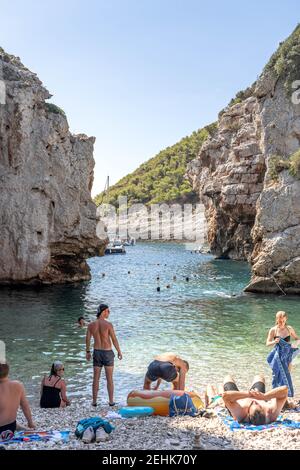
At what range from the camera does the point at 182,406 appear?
9875 mm

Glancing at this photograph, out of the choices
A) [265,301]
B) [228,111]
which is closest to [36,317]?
[265,301]

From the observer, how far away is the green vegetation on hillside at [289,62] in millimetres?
35062

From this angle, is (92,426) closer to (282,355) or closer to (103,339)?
(103,339)

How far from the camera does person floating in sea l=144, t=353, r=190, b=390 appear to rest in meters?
11.3

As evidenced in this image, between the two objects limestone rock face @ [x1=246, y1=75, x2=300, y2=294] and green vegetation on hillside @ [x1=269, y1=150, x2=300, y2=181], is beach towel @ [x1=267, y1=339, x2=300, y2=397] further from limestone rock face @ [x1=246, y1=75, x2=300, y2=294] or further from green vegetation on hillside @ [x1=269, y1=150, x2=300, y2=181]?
green vegetation on hillside @ [x1=269, y1=150, x2=300, y2=181]

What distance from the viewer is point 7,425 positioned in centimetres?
830

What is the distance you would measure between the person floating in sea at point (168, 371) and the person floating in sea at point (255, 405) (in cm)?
203

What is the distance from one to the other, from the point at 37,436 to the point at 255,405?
13.3 ft

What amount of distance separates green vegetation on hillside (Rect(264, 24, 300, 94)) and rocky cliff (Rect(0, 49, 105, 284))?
17526 mm

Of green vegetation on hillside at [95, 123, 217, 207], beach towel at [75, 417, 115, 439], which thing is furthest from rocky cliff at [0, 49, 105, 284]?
green vegetation on hillside at [95, 123, 217, 207]

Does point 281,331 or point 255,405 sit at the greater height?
point 281,331

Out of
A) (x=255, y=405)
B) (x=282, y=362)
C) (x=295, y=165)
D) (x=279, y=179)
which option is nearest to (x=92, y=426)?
(x=255, y=405)

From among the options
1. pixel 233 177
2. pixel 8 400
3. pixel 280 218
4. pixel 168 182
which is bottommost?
pixel 8 400

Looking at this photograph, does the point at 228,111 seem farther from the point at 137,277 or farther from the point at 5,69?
the point at 5,69
